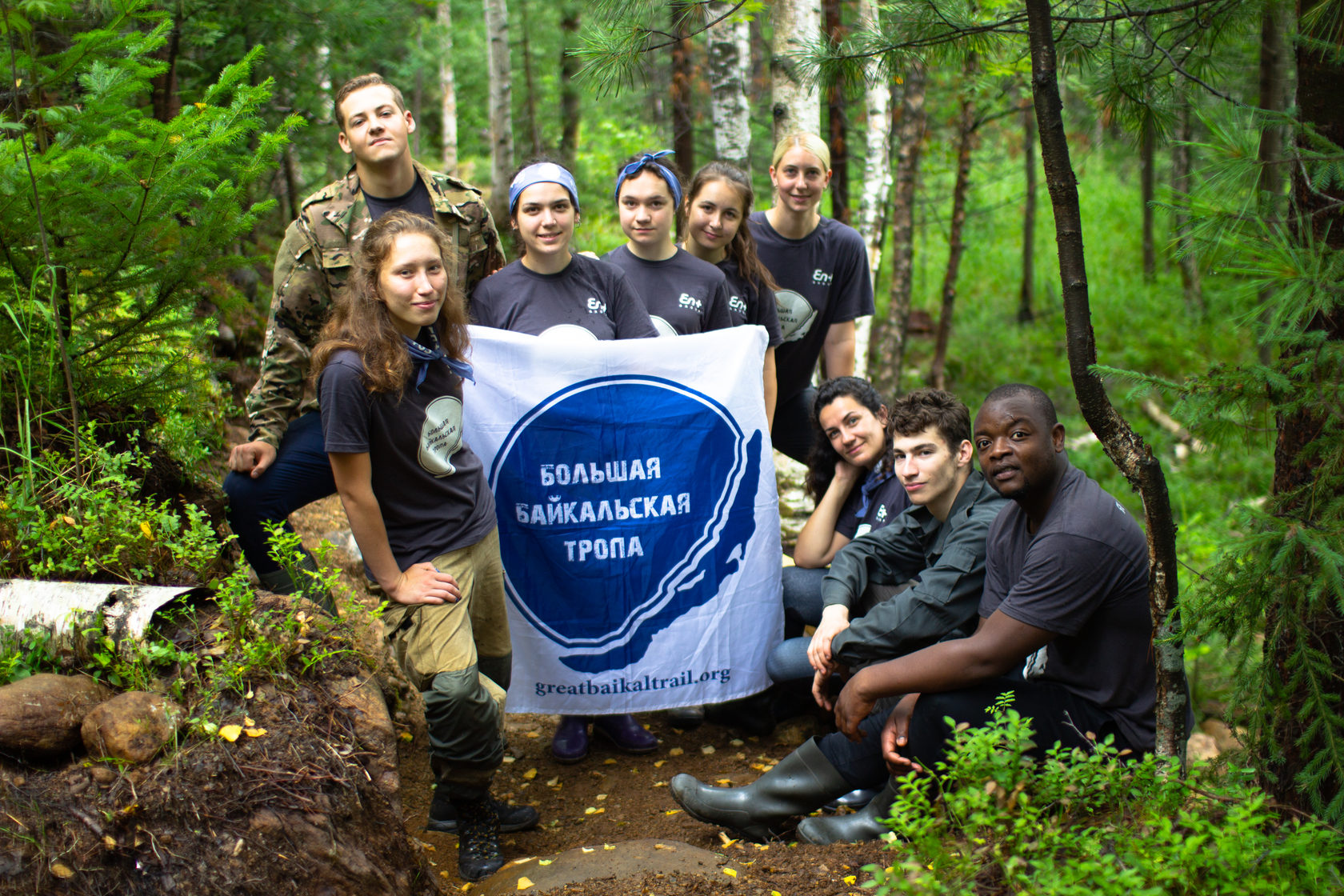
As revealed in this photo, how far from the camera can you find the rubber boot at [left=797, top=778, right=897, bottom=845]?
315 centimetres

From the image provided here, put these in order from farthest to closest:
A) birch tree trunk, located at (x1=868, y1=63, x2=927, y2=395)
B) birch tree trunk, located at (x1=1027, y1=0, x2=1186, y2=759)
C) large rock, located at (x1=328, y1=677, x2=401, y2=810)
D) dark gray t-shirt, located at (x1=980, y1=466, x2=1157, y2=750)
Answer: birch tree trunk, located at (x1=868, y1=63, x2=927, y2=395)
dark gray t-shirt, located at (x1=980, y1=466, x2=1157, y2=750)
large rock, located at (x1=328, y1=677, x2=401, y2=810)
birch tree trunk, located at (x1=1027, y1=0, x2=1186, y2=759)

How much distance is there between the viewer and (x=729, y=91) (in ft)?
22.4

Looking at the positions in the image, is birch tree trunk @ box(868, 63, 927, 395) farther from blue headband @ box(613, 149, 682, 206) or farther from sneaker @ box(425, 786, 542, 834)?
sneaker @ box(425, 786, 542, 834)

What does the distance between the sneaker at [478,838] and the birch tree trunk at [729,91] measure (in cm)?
500

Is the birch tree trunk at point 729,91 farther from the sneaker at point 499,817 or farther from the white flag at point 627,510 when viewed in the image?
the sneaker at point 499,817

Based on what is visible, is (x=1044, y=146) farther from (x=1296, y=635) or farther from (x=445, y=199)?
(x=445, y=199)

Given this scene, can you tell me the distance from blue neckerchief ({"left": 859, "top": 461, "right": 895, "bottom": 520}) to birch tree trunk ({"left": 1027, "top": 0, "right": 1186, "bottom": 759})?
147cm

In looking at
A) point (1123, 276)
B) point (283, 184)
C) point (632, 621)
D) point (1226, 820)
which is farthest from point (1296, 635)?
point (1123, 276)

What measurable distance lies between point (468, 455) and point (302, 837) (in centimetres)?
139

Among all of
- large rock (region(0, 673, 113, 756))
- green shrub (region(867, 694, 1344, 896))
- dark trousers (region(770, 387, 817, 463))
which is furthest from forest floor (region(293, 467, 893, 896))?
dark trousers (region(770, 387, 817, 463))

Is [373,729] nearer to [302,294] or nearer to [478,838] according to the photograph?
[478,838]

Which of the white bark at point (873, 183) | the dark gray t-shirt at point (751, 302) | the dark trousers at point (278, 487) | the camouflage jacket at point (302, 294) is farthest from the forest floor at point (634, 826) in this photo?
the white bark at point (873, 183)

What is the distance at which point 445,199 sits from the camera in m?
3.85

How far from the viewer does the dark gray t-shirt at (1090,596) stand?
2.76 metres
